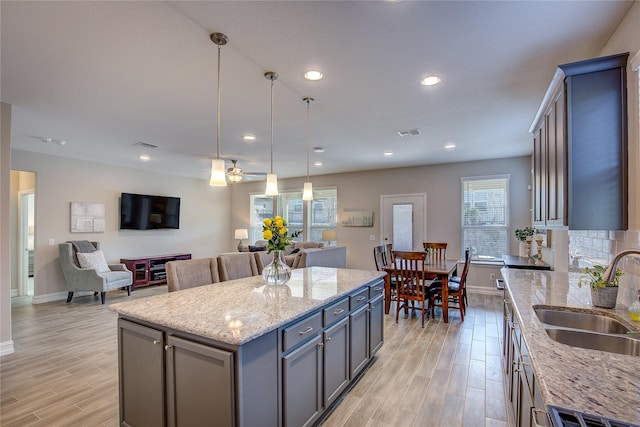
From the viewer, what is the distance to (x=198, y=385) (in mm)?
1599

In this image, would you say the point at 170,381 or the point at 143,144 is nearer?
the point at 170,381

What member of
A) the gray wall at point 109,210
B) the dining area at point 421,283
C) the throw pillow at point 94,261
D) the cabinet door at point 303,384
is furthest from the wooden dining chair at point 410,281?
the gray wall at point 109,210

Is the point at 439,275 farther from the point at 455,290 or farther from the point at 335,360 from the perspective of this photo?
the point at 335,360

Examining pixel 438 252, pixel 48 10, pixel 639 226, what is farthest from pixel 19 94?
pixel 438 252

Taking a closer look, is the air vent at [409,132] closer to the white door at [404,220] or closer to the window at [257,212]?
the white door at [404,220]

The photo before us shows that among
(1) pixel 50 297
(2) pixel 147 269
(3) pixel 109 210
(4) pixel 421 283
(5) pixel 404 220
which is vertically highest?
(3) pixel 109 210

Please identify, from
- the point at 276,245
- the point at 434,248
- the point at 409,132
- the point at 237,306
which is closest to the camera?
the point at 237,306

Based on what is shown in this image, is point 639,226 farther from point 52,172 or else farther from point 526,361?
point 52,172

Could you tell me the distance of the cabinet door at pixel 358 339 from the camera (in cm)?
260

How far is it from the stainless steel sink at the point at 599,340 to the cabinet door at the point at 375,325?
5.35 ft

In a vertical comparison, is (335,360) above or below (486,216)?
below

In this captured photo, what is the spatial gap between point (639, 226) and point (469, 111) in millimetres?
2234

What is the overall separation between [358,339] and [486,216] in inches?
189

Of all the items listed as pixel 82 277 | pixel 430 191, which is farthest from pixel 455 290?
pixel 82 277
